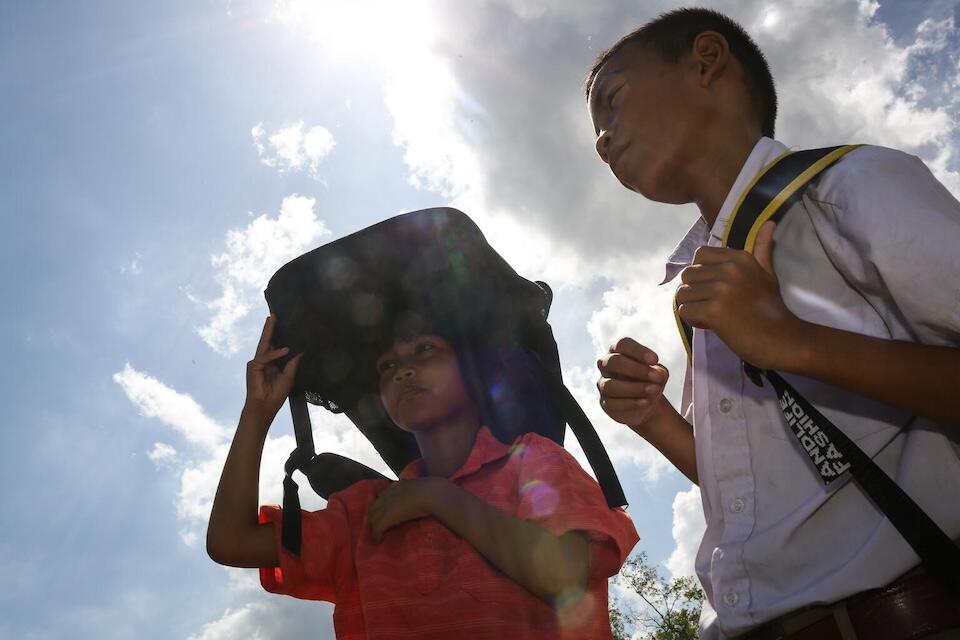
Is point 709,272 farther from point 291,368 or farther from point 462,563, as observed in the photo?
point 291,368

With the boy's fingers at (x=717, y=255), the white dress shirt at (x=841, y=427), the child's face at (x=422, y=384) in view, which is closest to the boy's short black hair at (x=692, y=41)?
the white dress shirt at (x=841, y=427)

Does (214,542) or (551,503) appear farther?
(214,542)

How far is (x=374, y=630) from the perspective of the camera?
2580 millimetres

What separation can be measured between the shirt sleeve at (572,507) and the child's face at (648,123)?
1110 mm

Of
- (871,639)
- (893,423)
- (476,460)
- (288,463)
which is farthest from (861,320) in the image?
(288,463)

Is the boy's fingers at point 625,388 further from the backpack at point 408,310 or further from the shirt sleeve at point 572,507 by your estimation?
the backpack at point 408,310

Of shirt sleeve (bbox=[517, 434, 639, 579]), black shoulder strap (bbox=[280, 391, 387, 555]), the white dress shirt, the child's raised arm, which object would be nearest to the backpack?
black shoulder strap (bbox=[280, 391, 387, 555])

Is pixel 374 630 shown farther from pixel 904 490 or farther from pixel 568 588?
pixel 904 490

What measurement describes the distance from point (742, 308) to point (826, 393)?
0.37m

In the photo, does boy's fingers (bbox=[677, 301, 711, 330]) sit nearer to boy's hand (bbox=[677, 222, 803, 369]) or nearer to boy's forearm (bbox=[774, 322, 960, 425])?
boy's hand (bbox=[677, 222, 803, 369])

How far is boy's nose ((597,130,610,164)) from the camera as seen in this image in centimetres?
227

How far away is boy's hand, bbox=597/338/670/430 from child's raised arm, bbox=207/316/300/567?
1.66 metres

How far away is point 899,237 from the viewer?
1350mm

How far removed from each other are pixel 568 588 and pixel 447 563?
55 cm
